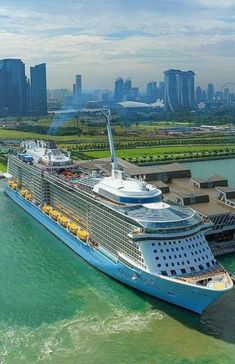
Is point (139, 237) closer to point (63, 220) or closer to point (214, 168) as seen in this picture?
point (63, 220)

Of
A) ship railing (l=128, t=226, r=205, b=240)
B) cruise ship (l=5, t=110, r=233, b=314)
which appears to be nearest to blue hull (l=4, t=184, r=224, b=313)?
cruise ship (l=5, t=110, r=233, b=314)

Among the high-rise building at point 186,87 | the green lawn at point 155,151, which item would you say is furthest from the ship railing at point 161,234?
the high-rise building at point 186,87

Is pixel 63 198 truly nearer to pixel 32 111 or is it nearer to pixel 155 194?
pixel 155 194

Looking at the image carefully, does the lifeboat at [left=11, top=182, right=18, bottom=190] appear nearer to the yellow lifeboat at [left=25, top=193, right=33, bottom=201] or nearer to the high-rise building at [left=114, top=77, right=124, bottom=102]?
the yellow lifeboat at [left=25, top=193, right=33, bottom=201]

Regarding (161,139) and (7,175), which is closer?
(7,175)

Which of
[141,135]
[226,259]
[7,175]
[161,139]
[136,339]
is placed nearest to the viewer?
[136,339]

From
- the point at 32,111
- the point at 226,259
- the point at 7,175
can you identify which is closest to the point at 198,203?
the point at 226,259
